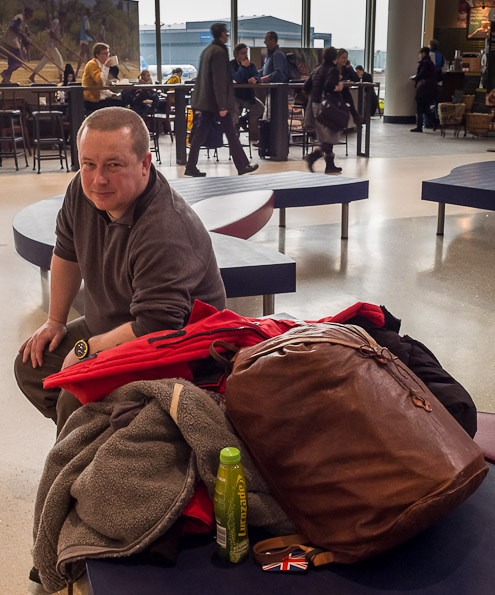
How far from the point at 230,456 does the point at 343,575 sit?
0.28m

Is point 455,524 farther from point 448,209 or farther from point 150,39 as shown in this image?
point 150,39

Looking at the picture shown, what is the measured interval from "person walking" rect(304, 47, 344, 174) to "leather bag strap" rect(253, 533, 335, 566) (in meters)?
7.56

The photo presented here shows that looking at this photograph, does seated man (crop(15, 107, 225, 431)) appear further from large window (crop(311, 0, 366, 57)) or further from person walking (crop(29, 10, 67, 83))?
large window (crop(311, 0, 366, 57))

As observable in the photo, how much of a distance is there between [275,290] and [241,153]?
19.2 ft

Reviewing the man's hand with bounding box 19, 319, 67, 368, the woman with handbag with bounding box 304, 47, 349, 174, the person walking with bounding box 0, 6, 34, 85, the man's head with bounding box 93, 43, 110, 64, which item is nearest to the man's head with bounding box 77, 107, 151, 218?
the man's hand with bounding box 19, 319, 67, 368

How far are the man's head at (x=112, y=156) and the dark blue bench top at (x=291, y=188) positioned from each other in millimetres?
2901

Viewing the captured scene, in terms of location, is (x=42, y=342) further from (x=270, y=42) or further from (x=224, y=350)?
(x=270, y=42)

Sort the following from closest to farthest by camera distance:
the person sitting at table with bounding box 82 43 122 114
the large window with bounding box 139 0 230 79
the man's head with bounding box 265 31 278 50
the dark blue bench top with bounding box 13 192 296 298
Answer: the dark blue bench top with bounding box 13 192 296 298, the person sitting at table with bounding box 82 43 122 114, the man's head with bounding box 265 31 278 50, the large window with bounding box 139 0 230 79

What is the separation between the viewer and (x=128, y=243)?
185 centimetres

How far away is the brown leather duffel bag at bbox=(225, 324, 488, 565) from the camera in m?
1.19

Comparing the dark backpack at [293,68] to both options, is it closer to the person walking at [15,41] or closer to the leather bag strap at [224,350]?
the person walking at [15,41]

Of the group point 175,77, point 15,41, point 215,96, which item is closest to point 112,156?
point 215,96

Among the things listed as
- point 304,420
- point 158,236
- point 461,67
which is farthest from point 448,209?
point 461,67

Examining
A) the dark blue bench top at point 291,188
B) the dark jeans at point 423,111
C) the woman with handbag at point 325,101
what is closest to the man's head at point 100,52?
the woman with handbag at point 325,101
